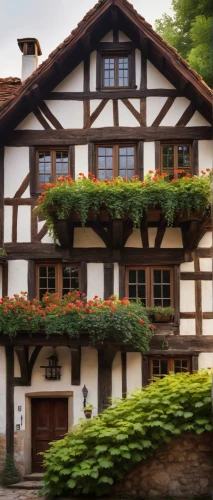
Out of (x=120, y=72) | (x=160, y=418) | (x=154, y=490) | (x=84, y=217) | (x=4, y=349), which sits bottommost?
(x=154, y=490)

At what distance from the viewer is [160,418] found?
939cm

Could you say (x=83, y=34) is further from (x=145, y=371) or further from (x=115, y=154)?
(x=145, y=371)

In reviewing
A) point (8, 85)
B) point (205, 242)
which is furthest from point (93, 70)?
point (205, 242)

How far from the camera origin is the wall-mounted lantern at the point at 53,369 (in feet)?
46.1

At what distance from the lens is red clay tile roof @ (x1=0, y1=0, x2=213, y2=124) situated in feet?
44.4

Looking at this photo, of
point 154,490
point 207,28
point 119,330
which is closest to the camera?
point 154,490

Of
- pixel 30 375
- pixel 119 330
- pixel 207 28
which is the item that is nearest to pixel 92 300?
pixel 119 330

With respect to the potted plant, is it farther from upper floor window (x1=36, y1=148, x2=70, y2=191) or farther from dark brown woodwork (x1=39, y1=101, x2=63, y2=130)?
dark brown woodwork (x1=39, y1=101, x2=63, y2=130)

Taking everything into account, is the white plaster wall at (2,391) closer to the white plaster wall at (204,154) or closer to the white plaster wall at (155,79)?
the white plaster wall at (204,154)

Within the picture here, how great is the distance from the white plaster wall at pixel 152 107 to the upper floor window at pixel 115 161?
75cm

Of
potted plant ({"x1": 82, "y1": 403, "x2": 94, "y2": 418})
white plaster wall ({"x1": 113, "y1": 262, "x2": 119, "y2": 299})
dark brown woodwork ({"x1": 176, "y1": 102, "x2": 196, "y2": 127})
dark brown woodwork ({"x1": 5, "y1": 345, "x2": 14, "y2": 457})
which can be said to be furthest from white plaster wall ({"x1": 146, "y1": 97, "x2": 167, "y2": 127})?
potted plant ({"x1": 82, "y1": 403, "x2": 94, "y2": 418})

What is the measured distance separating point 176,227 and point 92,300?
2.57m

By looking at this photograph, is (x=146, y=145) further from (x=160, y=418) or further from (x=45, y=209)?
(x=160, y=418)

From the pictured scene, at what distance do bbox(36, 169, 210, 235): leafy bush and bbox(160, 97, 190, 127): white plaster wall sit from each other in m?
1.97
